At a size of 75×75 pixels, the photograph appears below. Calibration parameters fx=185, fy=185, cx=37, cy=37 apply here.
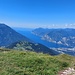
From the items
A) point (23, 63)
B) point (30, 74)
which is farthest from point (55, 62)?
point (30, 74)

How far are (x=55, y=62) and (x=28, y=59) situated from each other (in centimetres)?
308

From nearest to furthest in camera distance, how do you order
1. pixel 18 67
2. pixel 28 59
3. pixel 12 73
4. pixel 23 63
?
pixel 12 73 < pixel 18 67 < pixel 23 63 < pixel 28 59

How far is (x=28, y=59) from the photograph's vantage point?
1866 centimetres

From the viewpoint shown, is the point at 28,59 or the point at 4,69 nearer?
the point at 4,69

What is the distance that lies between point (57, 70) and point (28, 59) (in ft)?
10.6

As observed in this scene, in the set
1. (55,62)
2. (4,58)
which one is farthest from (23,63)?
(55,62)

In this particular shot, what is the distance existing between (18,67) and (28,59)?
2421 millimetres

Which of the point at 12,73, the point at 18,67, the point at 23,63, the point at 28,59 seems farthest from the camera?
the point at 28,59

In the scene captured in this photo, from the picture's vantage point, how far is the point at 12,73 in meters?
14.9

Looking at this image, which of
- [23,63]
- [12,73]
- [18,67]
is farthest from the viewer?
[23,63]

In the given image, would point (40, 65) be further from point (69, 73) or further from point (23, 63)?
point (69, 73)

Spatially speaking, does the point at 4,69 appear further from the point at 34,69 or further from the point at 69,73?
the point at 69,73

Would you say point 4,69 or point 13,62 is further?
point 13,62

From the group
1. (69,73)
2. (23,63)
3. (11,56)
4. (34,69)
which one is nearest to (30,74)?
(34,69)
